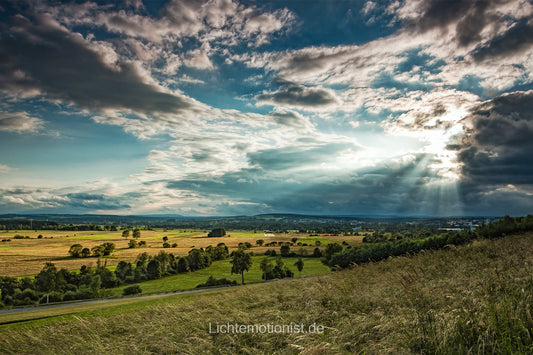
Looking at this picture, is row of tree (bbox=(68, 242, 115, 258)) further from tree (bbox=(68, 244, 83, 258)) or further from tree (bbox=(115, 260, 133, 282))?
tree (bbox=(115, 260, 133, 282))

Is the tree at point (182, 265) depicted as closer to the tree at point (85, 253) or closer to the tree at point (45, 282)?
the tree at point (45, 282)

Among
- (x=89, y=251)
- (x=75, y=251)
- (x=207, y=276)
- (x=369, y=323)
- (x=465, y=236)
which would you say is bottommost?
(x=207, y=276)

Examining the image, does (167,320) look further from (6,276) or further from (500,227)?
(6,276)

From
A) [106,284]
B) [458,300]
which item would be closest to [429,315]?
[458,300]

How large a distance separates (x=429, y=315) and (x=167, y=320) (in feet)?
28.0

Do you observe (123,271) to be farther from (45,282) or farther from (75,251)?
(75,251)

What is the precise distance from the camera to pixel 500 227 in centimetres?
2883

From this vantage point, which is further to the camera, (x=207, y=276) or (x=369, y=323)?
(x=207, y=276)

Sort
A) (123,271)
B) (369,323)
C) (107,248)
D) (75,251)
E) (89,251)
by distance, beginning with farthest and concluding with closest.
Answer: (89,251) < (107,248) < (75,251) < (123,271) < (369,323)

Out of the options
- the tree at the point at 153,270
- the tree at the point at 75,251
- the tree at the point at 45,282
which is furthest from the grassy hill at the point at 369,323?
the tree at the point at 75,251

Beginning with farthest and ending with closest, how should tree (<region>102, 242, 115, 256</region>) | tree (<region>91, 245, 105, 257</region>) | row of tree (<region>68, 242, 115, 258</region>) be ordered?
1. tree (<region>102, 242, 115, 256</region>)
2. tree (<region>91, 245, 105, 257</region>)
3. row of tree (<region>68, 242, 115, 258</region>)

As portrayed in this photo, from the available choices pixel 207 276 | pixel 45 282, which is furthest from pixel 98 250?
pixel 207 276

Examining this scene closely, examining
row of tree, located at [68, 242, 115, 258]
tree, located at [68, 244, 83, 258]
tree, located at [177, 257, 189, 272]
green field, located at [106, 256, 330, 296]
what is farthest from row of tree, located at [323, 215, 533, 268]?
tree, located at [68, 244, 83, 258]

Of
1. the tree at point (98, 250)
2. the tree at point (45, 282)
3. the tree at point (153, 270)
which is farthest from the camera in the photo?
the tree at point (98, 250)
